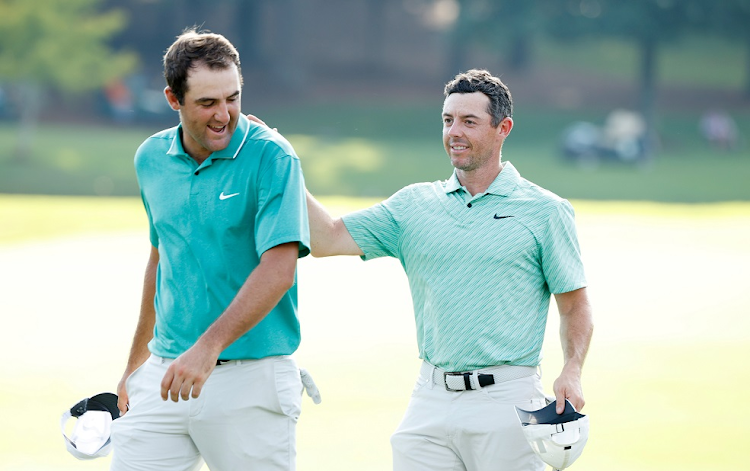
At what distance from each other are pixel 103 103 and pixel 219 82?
161ft

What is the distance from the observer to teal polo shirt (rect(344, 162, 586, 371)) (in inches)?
180

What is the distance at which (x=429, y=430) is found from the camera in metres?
4.57

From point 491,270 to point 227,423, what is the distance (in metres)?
1.24

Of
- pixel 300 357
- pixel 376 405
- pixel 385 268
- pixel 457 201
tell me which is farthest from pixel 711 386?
pixel 385 268

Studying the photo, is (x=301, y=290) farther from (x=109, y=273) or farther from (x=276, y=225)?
(x=276, y=225)

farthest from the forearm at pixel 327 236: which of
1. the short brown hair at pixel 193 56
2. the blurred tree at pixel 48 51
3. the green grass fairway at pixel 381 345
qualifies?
the blurred tree at pixel 48 51

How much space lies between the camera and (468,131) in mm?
4723

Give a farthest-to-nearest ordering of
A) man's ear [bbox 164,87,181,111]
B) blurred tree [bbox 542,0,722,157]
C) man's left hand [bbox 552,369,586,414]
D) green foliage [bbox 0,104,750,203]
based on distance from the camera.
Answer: blurred tree [bbox 542,0,722,157] → green foliage [bbox 0,104,750,203] → man's left hand [bbox 552,369,586,414] → man's ear [bbox 164,87,181,111]

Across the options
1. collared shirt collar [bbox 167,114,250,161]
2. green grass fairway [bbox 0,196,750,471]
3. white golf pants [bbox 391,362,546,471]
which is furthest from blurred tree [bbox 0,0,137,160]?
collared shirt collar [bbox 167,114,250,161]

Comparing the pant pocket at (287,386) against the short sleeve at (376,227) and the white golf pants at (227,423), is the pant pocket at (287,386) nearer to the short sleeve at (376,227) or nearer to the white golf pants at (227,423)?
the white golf pants at (227,423)

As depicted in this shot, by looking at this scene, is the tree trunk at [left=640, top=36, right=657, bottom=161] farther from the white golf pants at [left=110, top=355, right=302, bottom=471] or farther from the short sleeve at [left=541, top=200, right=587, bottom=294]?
the white golf pants at [left=110, top=355, right=302, bottom=471]

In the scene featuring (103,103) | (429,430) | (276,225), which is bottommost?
(429,430)

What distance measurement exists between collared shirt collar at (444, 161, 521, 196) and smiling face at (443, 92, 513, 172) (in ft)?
0.25

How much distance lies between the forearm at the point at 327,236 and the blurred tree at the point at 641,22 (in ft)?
158
